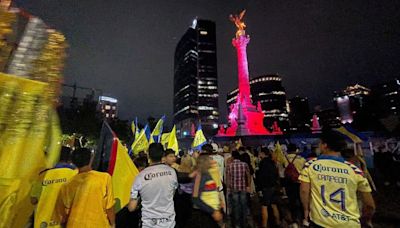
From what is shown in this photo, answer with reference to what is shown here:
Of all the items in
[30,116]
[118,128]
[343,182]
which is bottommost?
[343,182]

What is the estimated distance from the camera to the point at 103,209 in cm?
287

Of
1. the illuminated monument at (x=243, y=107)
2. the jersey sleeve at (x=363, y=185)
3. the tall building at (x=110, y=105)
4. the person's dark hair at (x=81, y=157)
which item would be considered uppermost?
the tall building at (x=110, y=105)

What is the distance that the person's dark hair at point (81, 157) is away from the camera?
9.90 feet

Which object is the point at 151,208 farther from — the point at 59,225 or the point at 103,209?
the point at 59,225

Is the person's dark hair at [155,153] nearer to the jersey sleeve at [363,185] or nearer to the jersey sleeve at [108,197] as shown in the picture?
the jersey sleeve at [108,197]

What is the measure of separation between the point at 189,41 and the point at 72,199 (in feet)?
426

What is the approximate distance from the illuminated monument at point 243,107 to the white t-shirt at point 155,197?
36423 mm

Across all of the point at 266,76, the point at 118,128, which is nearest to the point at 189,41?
the point at 266,76

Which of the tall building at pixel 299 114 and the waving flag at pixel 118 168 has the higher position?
the tall building at pixel 299 114

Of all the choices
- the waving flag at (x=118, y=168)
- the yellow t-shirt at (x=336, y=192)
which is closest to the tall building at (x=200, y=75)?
the waving flag at (x=118, y=168)

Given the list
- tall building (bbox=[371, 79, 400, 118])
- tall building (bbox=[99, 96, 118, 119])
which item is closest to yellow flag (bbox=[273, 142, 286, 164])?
Result: tall building (bbox=[371, 79, 400, 118])

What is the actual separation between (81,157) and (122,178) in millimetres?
958

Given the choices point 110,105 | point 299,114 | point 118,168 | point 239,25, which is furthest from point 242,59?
point 110,105

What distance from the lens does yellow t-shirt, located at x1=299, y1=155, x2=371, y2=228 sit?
103 inches
